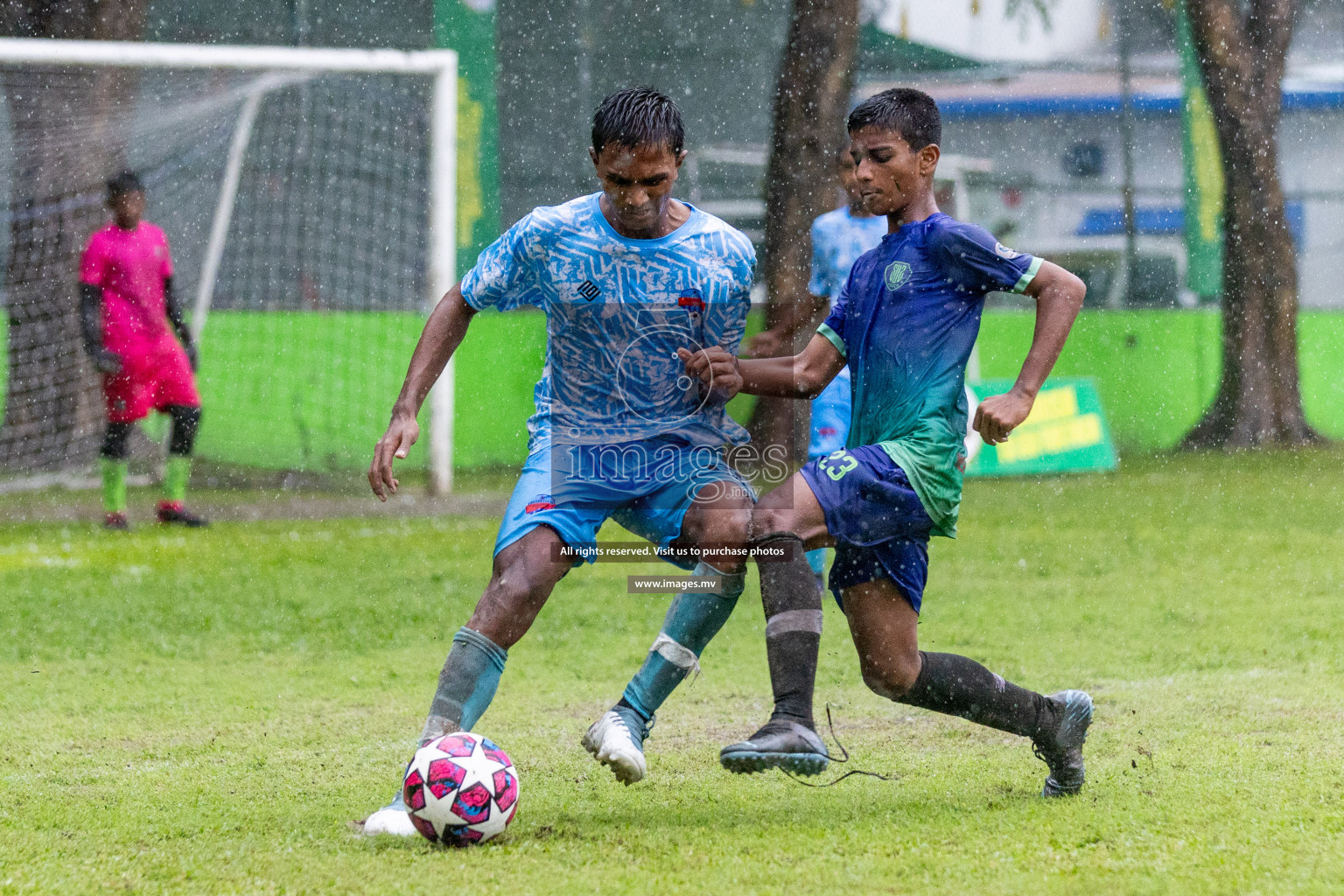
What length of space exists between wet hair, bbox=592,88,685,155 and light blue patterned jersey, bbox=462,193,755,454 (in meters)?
0.27

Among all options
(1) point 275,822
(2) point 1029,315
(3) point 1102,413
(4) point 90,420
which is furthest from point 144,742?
(2) point 1029,315

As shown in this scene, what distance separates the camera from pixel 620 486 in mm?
3826

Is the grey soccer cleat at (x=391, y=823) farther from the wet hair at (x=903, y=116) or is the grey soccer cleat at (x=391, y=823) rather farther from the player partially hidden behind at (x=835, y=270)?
the player partially hidden behind at (x=835, y=270)

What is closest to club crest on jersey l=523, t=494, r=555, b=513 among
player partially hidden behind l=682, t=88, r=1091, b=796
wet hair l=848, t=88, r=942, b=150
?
player partially hidden behind l=682, t=88, r=1091, b=796

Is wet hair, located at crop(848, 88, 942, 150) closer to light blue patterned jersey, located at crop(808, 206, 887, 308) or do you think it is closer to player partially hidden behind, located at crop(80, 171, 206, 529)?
light blue patterned jersey, located at crop(808, 206, 887, 308)

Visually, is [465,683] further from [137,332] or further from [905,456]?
[137,332]

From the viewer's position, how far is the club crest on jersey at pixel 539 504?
372cm

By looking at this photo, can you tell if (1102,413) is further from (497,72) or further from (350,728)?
(350,728)

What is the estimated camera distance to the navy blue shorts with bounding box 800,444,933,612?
3467mm

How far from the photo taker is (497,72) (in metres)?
15.2

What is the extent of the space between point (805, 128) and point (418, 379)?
8757 mm

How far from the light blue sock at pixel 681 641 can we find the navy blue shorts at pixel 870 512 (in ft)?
1.37

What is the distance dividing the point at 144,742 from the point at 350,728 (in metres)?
0.63

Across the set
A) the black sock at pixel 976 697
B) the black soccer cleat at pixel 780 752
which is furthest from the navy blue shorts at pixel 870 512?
the black soccer cleat at pixel 780 752
